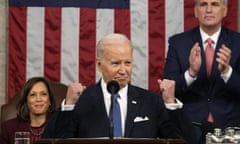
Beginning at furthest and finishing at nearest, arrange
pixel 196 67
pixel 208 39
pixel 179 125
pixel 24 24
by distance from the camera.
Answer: pixel 24 24 < pixel 208 39 < pixel 196 67 < pixel 179 125

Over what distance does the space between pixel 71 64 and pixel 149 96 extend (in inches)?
85.6

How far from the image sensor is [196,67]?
5.01 m

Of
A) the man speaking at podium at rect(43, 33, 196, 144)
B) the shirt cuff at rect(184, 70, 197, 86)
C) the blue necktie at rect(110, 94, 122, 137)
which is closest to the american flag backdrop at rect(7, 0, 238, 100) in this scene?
the shirt cuff at rect(184, 70, 197, 86)

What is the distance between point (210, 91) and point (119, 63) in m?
1.26

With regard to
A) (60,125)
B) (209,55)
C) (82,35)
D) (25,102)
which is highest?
(82,35)

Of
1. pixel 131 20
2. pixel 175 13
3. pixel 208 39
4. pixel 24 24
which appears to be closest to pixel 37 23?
pixel 24 24

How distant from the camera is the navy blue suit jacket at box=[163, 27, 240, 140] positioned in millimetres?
5285

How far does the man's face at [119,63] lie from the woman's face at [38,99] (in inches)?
56.1

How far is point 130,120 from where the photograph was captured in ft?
13.9

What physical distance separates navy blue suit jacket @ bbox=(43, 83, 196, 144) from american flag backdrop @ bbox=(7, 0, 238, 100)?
2.05 meters

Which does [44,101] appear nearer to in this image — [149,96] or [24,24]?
[24,24]

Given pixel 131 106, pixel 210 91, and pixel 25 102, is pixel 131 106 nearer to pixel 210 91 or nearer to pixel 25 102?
pixel 210 91

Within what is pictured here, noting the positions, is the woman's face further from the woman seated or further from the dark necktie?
the dark necktie

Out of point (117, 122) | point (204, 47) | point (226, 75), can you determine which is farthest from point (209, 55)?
point (117, 122)
